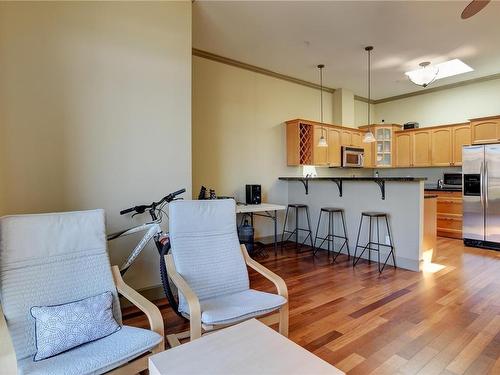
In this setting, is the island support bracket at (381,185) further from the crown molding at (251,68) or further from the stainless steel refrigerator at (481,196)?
the crown molding at (251,68)

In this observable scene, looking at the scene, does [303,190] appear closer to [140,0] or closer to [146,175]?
[146,175]

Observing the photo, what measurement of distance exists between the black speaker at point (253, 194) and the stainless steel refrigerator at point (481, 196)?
3.67m

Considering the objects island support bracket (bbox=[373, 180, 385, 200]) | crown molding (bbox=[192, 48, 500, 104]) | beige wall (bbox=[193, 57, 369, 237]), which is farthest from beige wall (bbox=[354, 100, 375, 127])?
island support bracket (bbox=[373, 180, 385, 200])

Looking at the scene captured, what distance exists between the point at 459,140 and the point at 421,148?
2.42 ft

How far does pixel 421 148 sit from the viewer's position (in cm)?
663

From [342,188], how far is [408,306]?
2.22 meters

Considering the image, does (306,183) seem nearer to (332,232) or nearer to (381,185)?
(332,232)

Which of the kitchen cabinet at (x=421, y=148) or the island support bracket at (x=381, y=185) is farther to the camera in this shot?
the kitchen cabinet at (x=421, y=148)

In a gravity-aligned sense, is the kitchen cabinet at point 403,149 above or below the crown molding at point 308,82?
below

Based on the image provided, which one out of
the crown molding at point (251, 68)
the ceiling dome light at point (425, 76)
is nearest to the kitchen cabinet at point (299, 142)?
the crown molding at point (251, 68)

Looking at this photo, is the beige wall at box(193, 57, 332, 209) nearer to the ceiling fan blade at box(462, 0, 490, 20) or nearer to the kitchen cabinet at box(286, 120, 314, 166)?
the kitchen cabinet at box(286, 120, 314, 166)

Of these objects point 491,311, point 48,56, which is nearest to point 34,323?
point 48,56

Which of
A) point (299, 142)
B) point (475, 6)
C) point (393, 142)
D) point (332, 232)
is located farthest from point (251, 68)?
point (393, 142)

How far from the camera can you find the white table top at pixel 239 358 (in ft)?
4.05
